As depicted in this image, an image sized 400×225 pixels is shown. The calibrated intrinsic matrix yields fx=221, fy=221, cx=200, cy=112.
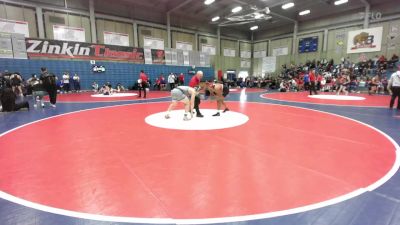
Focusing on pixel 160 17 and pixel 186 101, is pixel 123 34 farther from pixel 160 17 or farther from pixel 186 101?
pixel 186 101

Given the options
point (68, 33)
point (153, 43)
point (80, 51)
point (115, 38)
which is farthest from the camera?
point (153, 43)

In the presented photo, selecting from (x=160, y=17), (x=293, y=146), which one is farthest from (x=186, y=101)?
(x=160, y=17)

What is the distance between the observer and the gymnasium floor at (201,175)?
6.61ft

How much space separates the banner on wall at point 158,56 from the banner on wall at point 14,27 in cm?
952

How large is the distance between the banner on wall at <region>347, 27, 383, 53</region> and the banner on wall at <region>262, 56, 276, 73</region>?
8.68m

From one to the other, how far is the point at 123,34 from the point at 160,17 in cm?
452

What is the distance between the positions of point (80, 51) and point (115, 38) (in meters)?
3.33

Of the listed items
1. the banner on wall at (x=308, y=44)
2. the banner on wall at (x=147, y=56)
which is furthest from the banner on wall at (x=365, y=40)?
the banner on wall at (x=147, y=56)

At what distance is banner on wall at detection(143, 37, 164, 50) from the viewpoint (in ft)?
69.6

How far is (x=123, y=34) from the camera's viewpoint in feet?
65.0

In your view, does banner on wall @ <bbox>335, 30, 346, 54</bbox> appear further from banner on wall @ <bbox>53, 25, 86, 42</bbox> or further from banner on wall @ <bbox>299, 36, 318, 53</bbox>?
banner on wall @ <bbox>53, 25, 86, 42</bbox>

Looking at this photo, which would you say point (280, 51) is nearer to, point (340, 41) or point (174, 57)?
point (340, 41)

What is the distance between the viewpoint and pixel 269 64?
28.9m

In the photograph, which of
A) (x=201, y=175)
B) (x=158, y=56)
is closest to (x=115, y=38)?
(x=158, y=56)
